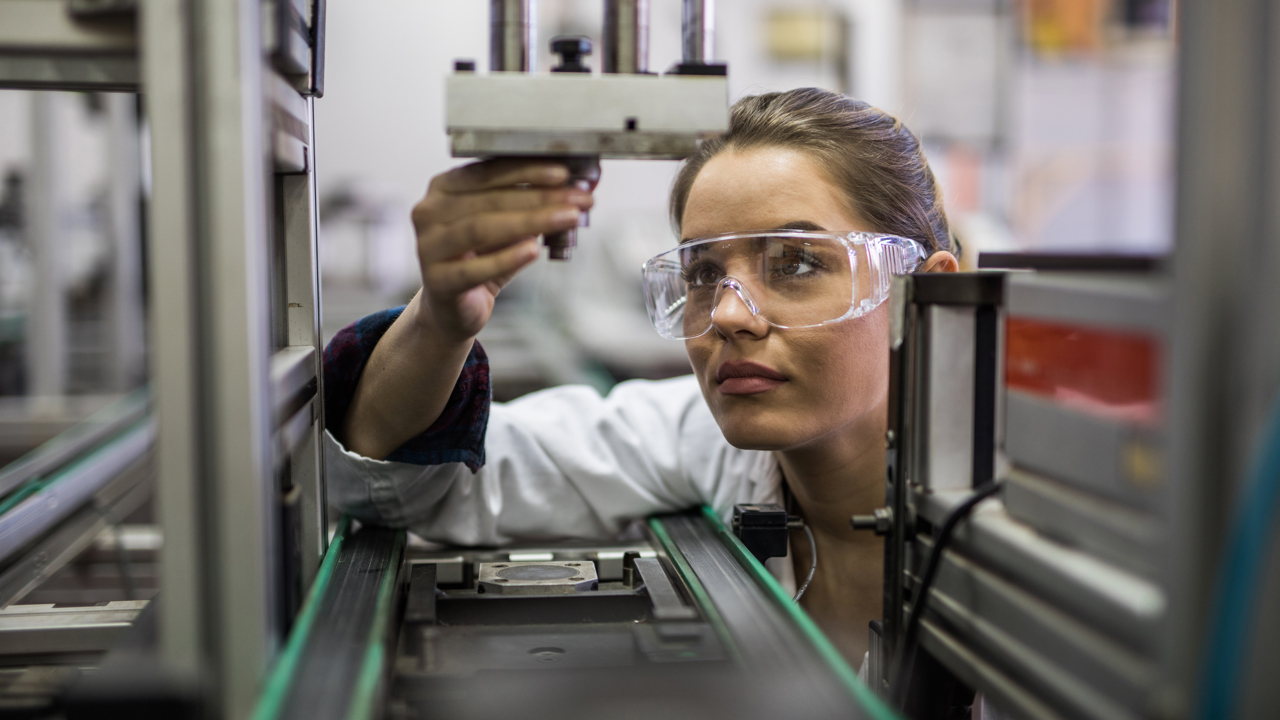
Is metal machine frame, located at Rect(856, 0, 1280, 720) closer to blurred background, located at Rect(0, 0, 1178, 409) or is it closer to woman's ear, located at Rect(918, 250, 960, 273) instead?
woman's ear, located at Rect(918, 250, 960, 273)

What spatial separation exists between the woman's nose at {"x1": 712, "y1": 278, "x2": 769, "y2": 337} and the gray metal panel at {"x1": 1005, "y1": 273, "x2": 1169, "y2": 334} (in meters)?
0.39

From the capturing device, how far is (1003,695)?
2.21 feet

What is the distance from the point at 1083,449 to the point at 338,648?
1.66 feet

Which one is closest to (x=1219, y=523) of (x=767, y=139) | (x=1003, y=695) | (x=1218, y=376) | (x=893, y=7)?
(x=1218, y=376)

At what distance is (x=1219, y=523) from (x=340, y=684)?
1.66 feet

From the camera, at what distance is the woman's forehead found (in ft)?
3.69

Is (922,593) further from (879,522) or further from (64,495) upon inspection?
(64,495)

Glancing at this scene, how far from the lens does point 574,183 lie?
2.44ft

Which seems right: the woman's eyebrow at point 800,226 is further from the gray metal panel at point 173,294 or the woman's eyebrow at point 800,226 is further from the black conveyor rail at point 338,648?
the gray metal panel at point 173,294

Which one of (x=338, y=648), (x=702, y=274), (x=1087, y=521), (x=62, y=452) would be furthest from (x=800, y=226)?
(x=62, y=452)

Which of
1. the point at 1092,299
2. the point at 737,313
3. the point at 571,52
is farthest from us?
the point at 737,313

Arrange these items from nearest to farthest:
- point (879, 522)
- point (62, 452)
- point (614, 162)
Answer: point (879, 522), point (62, 452), point (614, 162)

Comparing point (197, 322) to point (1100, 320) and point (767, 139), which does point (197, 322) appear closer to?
point (1100, 320)

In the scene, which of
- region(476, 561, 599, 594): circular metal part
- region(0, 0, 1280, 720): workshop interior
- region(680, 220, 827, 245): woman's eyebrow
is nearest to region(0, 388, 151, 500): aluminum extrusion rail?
region(0, 0, 1280, 720): workshop interior
